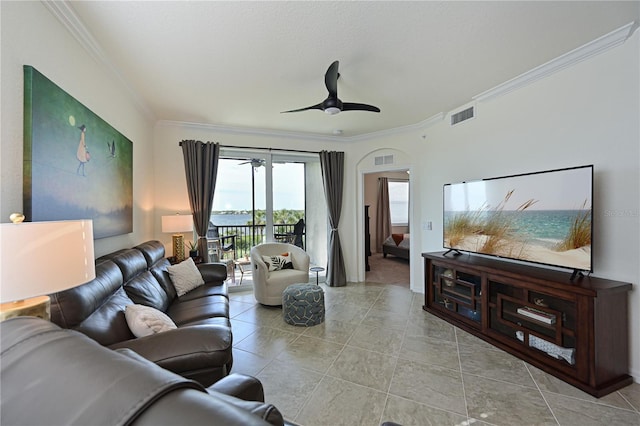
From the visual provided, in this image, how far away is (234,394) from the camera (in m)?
1.07

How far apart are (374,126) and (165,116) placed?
3.17 metres

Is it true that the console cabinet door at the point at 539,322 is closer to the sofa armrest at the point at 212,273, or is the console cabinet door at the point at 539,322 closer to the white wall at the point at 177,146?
the sofa armrest at the point at 212,273

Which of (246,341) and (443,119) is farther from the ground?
(443,119)

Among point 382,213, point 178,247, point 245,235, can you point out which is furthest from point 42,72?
point 382,213

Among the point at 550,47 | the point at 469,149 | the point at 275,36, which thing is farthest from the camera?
the point at 469,149

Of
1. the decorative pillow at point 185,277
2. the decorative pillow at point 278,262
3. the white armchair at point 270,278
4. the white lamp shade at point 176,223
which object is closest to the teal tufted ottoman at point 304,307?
the white armchair at point 270,278

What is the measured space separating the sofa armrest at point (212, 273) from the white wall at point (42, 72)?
89 cm

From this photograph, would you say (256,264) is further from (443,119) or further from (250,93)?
(443,119)

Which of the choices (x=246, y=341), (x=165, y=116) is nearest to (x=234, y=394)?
(x=246, y=341)

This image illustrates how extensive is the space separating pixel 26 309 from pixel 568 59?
4.06 metres

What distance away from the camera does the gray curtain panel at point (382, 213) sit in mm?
8102

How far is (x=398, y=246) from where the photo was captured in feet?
22.6

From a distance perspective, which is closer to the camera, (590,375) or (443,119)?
(590,375)

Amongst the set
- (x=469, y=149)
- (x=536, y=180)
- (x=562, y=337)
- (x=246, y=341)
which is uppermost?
(x=469, y=149)
